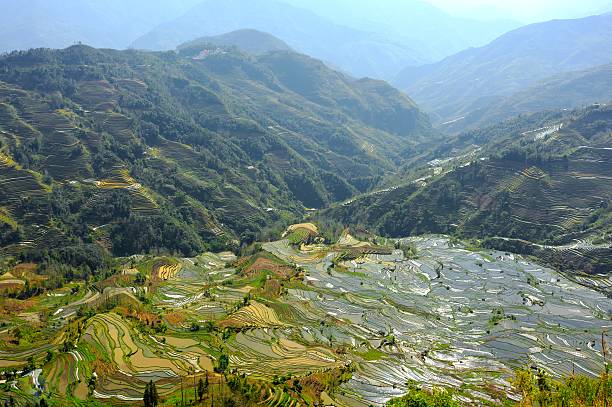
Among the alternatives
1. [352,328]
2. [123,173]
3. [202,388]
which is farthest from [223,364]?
[123,173]

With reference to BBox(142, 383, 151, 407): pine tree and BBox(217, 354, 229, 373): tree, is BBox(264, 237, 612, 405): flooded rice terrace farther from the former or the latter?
BBox(142, 383, 151, 407): pine tree

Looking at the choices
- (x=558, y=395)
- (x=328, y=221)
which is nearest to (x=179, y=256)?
(x=328, y=221)

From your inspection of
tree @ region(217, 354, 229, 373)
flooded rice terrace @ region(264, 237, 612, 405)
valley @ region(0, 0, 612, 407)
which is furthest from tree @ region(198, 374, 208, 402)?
flooded rice terrace @ region(264, 237, 612, 405)

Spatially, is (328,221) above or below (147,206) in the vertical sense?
below

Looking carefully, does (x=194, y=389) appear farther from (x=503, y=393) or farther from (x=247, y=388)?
(x=503, y=393)

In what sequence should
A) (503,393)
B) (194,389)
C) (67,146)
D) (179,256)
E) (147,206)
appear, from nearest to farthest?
(194,389)
(503,393)
(179,256)
(147,206)
(67,146)

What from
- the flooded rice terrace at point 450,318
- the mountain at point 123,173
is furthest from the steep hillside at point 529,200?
→ the mountain at point 123,173

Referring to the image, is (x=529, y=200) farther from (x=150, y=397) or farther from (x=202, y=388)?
(x=150, y=397)
